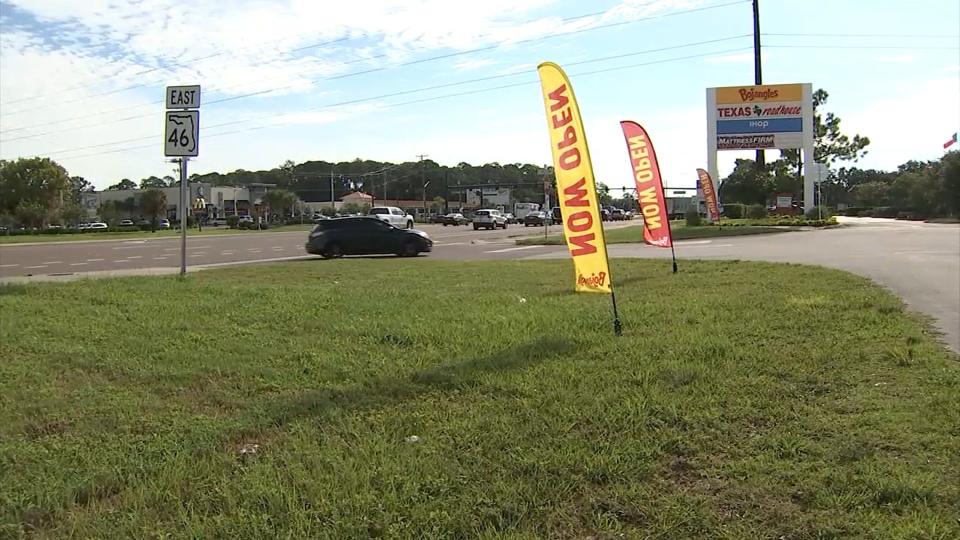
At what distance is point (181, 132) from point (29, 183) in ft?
219

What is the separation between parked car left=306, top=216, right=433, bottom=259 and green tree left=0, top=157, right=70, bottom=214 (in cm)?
5609

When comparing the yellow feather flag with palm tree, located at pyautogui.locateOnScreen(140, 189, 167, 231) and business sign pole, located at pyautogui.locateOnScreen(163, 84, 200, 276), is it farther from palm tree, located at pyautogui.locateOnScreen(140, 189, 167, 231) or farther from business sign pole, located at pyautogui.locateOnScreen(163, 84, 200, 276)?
palm tree, located at pyautogui.locateOnScreen(140, 189, 167, 231)

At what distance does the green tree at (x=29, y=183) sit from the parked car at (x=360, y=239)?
184 feet

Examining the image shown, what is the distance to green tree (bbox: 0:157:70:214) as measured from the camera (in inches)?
2685

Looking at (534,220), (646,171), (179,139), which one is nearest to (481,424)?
(179,139)

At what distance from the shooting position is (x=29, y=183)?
68.8 m

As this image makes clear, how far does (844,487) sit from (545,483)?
1.47 m

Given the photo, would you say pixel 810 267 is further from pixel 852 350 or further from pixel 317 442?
pixel 317 442

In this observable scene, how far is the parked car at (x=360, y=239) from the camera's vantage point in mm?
24047

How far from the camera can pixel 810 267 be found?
48.1ft

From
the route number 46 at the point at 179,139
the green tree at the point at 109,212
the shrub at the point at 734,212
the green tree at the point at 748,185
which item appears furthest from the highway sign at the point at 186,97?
the green tree at the point at 109,212

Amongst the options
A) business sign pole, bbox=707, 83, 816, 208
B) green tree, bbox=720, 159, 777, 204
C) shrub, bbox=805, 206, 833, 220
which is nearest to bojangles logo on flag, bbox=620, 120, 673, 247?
business sign pole, bbox=707, 83, 816, 208

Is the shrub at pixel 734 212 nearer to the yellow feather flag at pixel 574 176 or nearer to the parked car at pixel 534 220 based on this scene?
the parked car at pixel 534 220

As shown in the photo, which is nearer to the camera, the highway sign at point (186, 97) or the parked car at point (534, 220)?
the highway sign at point (186, 97)
